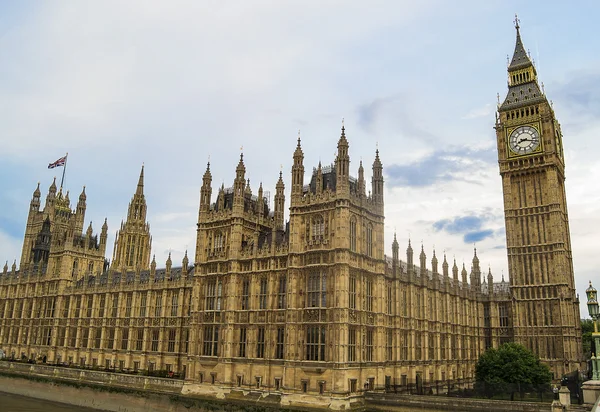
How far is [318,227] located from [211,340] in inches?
721

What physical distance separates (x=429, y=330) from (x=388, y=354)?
13.8 meters

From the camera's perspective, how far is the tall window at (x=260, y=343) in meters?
53.6

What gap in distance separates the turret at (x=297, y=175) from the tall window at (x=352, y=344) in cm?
1512

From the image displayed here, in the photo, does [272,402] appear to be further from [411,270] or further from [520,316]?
[520,316]

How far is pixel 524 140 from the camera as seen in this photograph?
88.1m

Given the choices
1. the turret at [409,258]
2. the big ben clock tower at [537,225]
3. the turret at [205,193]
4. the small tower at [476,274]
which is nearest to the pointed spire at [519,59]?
the big ben clock tower at [537,225]

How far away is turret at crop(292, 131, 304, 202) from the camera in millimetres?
55344

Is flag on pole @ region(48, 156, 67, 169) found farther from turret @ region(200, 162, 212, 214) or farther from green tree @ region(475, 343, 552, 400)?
green tree @ region(475, 343, 552, 400)

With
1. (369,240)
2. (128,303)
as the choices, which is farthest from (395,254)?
(128,303)

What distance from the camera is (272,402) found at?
5019 centimetres

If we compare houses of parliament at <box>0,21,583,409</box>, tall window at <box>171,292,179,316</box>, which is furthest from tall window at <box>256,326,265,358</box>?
tall window at <box>171,292,179,316</box>

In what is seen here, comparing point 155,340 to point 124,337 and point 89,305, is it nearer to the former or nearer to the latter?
point 124,337

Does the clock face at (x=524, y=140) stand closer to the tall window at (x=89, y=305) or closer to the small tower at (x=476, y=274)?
the small tower at (x=476, y=274)

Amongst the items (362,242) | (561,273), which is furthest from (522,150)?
(362,242)
